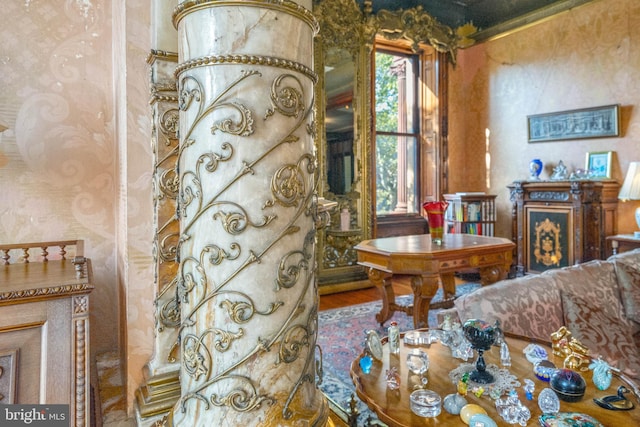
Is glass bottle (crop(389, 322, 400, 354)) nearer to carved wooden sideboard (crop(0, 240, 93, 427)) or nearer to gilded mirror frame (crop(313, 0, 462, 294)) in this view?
carved wooden sideboard (crop(0, 240, 93, 427))

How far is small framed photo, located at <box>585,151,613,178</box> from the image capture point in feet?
13.3

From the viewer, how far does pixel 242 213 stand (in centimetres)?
61

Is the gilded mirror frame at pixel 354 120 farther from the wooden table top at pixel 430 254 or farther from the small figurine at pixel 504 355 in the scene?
the small figurine at pixel 504 355

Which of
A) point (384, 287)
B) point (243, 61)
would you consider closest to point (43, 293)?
point (243, 61)

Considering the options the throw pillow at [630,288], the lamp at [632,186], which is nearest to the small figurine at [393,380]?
the throw pillow at [630,288]

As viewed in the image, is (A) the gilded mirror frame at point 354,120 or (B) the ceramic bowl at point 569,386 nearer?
(B) the ceramic bowl at point 569,386

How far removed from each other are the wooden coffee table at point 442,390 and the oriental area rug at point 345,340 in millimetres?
528

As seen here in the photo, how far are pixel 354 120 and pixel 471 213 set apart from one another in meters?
1.96

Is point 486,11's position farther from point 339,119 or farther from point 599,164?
point 339,119

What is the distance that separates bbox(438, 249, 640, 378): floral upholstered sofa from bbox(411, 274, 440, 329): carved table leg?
0.89 metres

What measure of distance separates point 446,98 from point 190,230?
18.0 ft

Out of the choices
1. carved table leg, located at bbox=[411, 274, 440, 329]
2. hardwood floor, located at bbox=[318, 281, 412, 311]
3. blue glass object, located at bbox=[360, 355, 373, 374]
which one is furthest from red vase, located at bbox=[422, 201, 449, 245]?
blue glass object, located at bbox=[360, 355, 373, 374]

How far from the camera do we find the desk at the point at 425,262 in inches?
108

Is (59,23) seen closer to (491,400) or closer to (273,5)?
(273,5)
